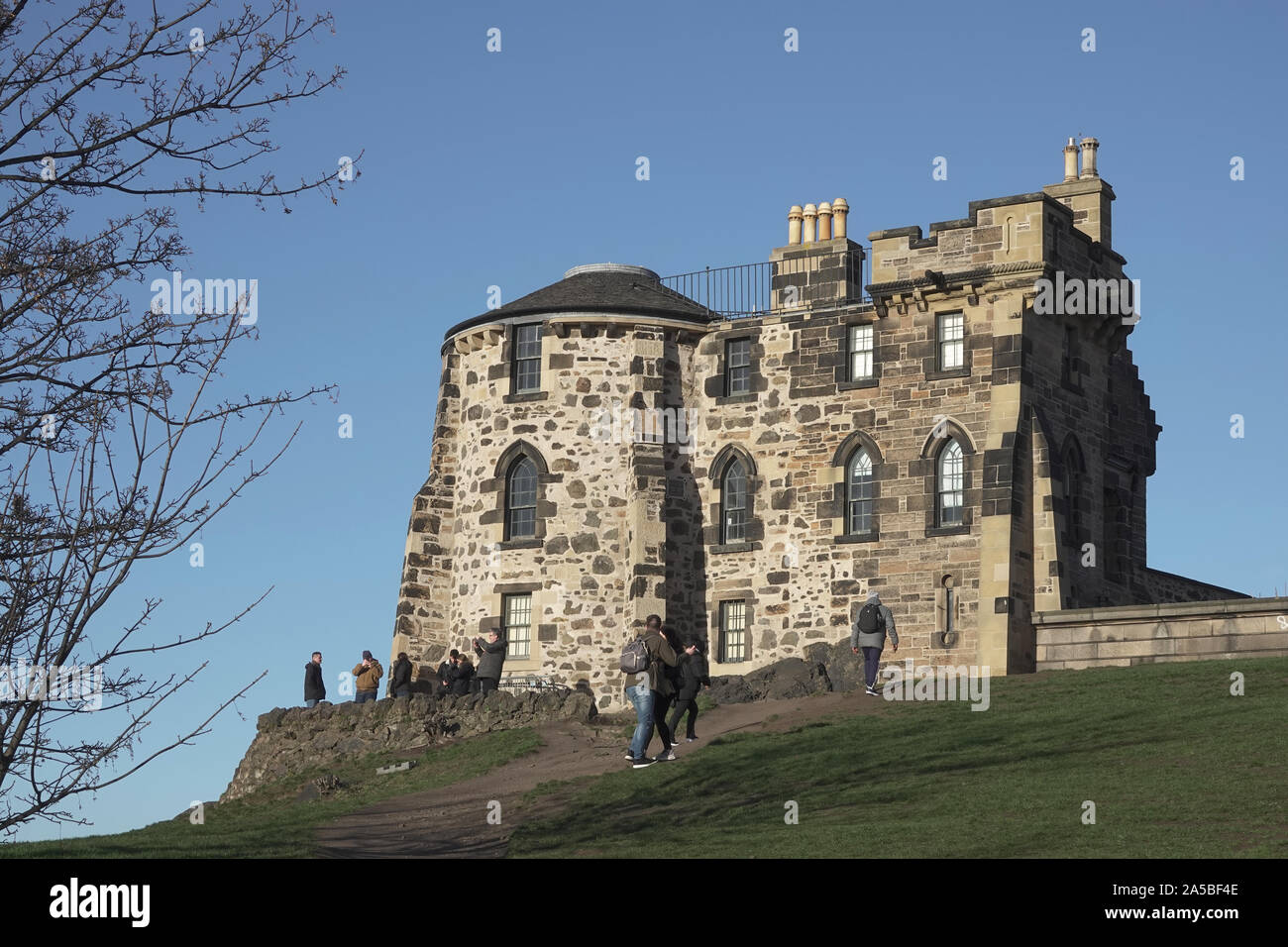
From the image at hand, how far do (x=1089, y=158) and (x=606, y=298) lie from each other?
1089cm

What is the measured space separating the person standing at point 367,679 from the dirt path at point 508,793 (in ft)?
17.3

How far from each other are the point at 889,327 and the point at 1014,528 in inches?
210

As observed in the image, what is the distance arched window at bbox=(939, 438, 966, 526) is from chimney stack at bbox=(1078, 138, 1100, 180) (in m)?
7.62

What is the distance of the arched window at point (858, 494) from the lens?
1576 inches

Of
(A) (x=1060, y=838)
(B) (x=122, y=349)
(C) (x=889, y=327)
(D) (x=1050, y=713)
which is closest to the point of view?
(B) (x=122, y=349)

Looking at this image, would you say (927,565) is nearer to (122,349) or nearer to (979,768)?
(979,768)

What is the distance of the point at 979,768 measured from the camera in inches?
1041

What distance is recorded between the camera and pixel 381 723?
38.5m

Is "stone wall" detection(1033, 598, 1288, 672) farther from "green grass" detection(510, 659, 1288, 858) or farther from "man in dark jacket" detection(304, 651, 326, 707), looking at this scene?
"man in dark jacket" detection(304, 651, 326, 707)

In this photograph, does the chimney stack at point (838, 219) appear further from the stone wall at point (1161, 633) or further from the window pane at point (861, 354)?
the stone wall at point (1161, 633)

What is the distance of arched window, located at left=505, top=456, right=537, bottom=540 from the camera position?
42.4 metres

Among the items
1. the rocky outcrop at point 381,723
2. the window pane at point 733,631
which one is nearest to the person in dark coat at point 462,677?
the rocky outcrop at point 381,723
